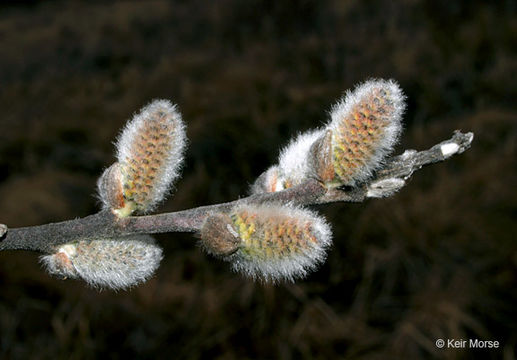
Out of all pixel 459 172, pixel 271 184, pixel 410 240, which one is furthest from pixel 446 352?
pixel 271 184

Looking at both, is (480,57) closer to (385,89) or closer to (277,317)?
(277,317)

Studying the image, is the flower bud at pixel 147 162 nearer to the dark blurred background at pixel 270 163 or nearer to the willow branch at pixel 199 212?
the willow branch at pixel 199 212

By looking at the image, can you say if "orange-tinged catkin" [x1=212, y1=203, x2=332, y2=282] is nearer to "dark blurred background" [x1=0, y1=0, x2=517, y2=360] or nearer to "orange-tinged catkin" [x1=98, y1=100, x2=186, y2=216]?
"orange-tinged catkin" [x1=98, y1=100, x2=186, y2=216]

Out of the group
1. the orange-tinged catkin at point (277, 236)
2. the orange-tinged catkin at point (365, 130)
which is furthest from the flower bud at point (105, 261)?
the orange-tinged catkin at point (365, 130)

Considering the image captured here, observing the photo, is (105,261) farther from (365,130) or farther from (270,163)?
(270,163)

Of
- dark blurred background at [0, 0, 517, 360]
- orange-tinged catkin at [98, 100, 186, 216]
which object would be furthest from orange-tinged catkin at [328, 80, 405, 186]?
dark blurred background at [0, 0, 517, 360]

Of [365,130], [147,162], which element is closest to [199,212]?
[147,162]
